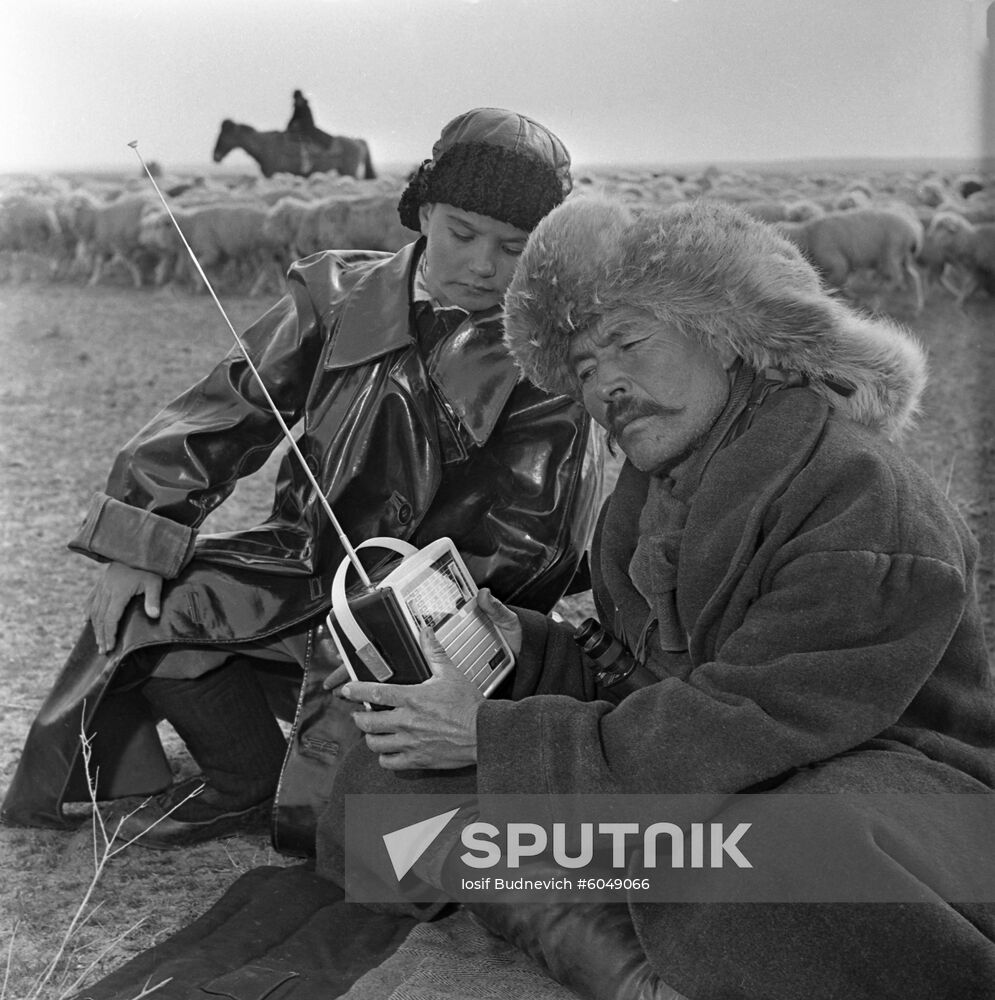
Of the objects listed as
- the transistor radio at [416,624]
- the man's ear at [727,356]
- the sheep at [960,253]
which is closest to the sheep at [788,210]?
the sheep at [960,253]

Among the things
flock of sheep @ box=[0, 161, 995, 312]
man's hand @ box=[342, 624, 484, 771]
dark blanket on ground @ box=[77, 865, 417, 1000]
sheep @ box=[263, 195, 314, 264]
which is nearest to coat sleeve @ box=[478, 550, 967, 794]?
man's hand @ box=[342, 624, 484, 771]

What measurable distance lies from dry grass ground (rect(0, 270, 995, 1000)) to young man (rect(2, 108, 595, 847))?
138 mm

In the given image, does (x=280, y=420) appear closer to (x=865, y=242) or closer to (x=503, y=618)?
(x=503, y=618)

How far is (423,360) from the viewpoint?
85.1 inches

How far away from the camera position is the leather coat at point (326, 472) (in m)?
2.15

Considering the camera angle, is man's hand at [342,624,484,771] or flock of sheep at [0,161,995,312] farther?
flock of sheep at [0,161,995,312]

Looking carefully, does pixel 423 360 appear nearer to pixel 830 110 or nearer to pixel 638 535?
pixel 638 535

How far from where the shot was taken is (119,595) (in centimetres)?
218

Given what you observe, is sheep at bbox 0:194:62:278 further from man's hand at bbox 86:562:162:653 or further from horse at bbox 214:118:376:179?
man's hand at bbox 86:562:162:653

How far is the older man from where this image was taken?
1.56m

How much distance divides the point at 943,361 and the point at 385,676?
1.95 meters

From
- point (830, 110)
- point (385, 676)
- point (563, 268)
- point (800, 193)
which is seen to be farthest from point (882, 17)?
point (385, 676)

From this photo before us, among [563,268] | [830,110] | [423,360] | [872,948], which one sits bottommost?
[872,948]

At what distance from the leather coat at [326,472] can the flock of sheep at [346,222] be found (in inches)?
12.6
